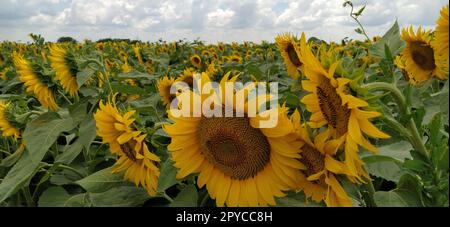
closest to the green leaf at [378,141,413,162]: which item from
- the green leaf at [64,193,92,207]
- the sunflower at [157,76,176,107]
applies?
the green leaf at [64,193,92,207]

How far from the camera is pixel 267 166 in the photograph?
52.3 inches

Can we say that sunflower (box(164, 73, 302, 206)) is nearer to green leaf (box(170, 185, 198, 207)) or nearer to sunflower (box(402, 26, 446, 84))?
green leaf (box(170, 185, 198, 207))

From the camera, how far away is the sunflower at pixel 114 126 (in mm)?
1492

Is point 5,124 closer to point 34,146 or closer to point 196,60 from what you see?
point 34,146

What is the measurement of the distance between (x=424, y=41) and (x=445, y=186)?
161cm

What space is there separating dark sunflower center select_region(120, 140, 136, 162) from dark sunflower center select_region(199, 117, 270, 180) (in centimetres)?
26

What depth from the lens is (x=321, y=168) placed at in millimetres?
1213

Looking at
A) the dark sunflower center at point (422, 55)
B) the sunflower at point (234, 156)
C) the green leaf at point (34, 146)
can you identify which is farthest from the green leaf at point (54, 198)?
the dark sunflower center at point (422, 55)

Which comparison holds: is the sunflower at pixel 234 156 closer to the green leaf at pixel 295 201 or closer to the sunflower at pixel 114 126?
the green leaf at pixel 295 201

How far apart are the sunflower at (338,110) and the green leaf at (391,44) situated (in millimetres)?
571

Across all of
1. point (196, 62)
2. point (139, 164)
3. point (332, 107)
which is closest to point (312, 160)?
point (332, 107)

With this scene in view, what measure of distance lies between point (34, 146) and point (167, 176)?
2.67 ft
